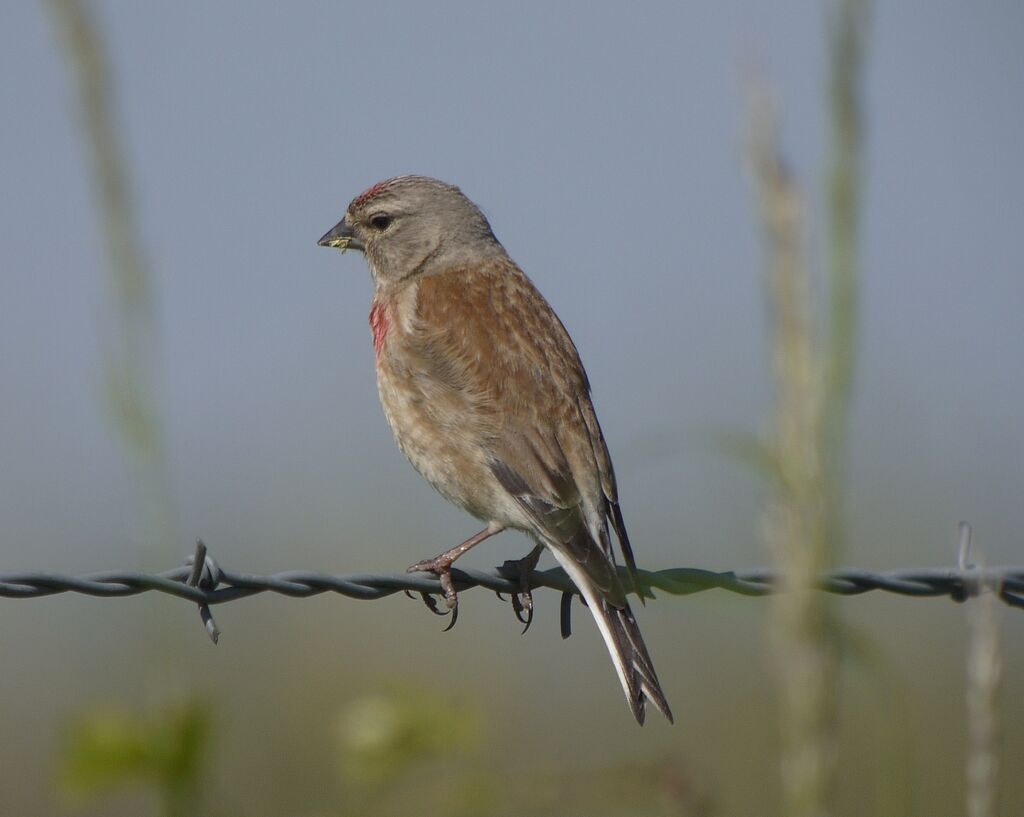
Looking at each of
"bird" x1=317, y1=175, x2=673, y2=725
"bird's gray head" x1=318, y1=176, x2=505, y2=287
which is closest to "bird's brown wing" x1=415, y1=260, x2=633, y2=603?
"bird" x1=317, y1=175, x2=673, y2=725

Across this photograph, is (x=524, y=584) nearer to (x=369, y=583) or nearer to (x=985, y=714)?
(x=369, y=583)

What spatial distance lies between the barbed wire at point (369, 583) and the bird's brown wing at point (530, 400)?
0.56 meters

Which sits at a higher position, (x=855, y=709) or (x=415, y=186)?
(x=415, y=186)

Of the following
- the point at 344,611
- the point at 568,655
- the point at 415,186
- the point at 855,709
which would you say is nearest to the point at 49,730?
the point at 344,611

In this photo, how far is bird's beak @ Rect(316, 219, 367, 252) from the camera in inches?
212

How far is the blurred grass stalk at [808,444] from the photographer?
99cm

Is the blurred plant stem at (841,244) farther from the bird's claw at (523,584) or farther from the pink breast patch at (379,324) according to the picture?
the pink breast patch at (379,324)

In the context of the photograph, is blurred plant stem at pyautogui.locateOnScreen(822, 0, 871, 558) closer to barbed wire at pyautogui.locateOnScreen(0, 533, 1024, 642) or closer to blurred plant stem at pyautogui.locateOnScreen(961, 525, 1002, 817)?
blurred plant stem at pyautogui.locateOnScreen(961, 525, 1002, 817)

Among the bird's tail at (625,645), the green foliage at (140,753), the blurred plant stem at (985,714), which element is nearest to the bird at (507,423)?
the bird's tail at (625,645)

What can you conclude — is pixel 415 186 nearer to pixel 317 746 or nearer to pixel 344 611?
pixel 317 746

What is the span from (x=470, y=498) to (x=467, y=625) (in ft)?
10.4

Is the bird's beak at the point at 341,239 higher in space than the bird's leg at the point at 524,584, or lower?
higher

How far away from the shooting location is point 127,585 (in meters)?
2.44

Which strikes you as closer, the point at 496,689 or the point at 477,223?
the point at 477,223
